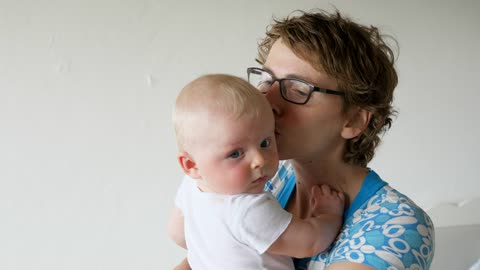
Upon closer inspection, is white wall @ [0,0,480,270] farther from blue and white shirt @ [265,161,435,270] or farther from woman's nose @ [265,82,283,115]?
blue and white shirt @ [265,161,435,270]

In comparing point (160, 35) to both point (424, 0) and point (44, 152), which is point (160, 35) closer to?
point (44, 152)

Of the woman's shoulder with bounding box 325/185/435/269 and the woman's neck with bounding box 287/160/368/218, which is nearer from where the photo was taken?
the woman's shoulder with bounding box 325/185/435/269

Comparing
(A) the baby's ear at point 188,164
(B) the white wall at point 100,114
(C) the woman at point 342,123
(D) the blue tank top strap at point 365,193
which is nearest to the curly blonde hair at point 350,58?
(C) the woman at point 342,123

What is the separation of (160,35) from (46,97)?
0.51m

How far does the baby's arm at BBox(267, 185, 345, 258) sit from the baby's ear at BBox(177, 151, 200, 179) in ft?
0.67

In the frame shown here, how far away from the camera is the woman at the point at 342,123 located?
99cm

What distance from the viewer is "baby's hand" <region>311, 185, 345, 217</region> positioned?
3.61 ft

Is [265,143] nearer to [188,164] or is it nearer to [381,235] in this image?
[188,164]

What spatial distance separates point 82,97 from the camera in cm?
207

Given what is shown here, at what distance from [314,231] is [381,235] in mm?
125

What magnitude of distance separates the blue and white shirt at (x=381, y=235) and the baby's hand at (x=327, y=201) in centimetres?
2

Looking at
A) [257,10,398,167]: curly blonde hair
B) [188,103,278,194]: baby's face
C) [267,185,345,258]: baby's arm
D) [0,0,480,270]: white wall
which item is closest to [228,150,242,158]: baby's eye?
[188,103,278,194]: baby's face

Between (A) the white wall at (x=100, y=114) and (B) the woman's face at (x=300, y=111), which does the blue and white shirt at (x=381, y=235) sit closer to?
(B) the woman's face at (x=300, y=111)

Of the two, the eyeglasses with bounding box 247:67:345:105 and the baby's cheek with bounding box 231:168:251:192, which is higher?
the eyeglasses with bounding box 247:67:345:105
